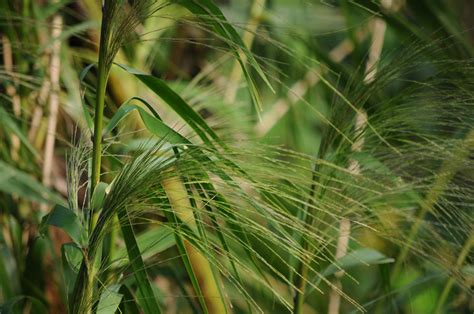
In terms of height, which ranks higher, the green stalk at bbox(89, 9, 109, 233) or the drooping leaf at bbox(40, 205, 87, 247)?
the green stalk at bbox(89, 9, 109, 233)

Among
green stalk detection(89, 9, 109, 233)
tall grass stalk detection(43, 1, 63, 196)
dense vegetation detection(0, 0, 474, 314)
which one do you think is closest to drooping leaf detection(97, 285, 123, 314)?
dense vegetation detection(0, 0, 474, 314)

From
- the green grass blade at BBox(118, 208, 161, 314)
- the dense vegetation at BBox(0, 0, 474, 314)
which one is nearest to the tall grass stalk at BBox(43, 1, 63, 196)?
the dense vegetation at BBox(0, 0, 474, 314)

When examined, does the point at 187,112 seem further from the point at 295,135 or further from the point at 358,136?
the point at 295,135

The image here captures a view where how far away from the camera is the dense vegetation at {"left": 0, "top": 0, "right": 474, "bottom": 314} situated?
677 millimetres

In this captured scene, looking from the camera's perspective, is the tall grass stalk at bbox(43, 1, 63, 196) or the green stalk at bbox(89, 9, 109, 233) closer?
the green stalk at bbox(89, 9, 109, 233)

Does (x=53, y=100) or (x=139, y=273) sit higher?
(x=53, y=100)

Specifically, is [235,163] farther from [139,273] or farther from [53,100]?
[53,100]

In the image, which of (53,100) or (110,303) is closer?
(110,303)

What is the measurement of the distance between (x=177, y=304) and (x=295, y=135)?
32 centimetres

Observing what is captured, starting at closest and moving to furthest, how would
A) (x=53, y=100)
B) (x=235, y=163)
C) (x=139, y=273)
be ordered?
(x=235, y=163) < (x=139, y=273) < (x=53, y=100)

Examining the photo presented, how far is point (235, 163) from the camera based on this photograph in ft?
2.20

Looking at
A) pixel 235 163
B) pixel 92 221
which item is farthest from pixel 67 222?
pixel 235 163

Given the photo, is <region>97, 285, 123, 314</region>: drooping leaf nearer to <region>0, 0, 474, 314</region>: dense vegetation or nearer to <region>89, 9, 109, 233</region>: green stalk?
<region>0, 0, 474, 314</region>: dense vegetation

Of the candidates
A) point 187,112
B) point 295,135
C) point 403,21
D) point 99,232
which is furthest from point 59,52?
point 99,232
